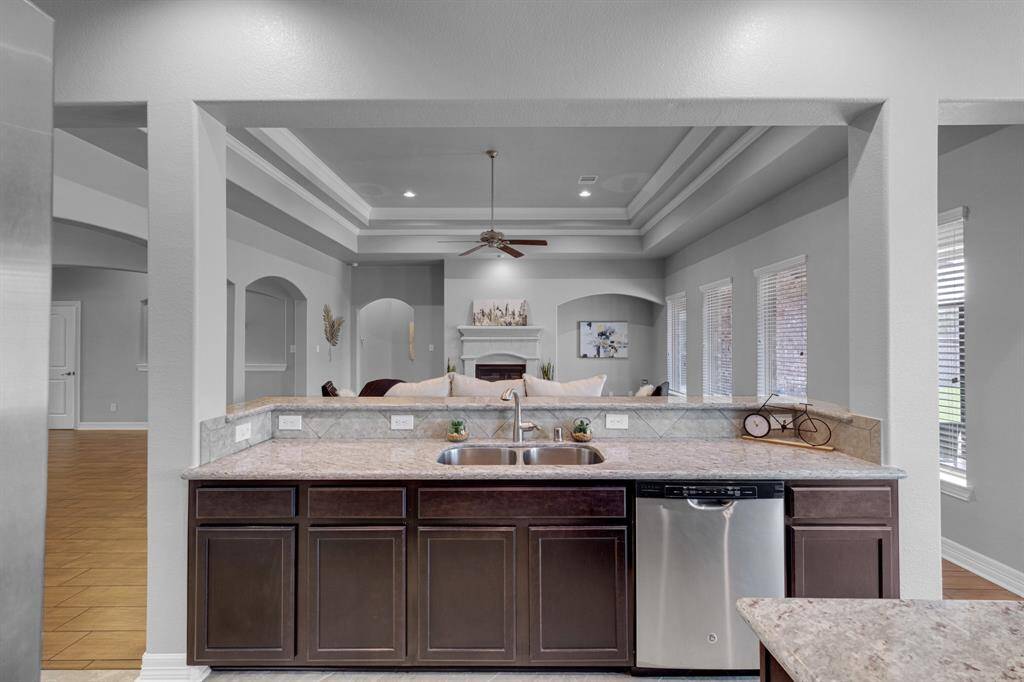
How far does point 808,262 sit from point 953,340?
1.21 m

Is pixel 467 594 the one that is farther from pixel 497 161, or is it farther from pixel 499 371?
pixel 499 371

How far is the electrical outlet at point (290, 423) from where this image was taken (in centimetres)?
297

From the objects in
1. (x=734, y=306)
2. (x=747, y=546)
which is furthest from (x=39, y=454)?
(x=734, y=306)

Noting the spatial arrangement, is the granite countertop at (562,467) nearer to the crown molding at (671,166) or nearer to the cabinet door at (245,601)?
the cabinet door at (245,601)

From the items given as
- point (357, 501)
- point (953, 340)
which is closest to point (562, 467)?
point (357, 501)

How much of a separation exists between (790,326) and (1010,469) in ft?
6.30

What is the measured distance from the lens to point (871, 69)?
2420 millimetres

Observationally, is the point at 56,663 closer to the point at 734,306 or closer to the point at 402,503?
the point at 402,503

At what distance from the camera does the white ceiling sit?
4.77 m

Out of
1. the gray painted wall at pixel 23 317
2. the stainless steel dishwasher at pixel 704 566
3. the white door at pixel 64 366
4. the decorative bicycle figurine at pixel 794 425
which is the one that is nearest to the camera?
the gray painted wall at pixel 23 317

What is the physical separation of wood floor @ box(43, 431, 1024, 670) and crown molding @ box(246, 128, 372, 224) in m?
3.19

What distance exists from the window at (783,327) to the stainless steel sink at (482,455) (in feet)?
10.1

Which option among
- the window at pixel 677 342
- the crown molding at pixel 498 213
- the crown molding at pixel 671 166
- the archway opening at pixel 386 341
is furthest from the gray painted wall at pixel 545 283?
A: the crown molding at pixel 671 166

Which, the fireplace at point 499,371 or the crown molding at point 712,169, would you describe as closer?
the crown molding at point 712,169
